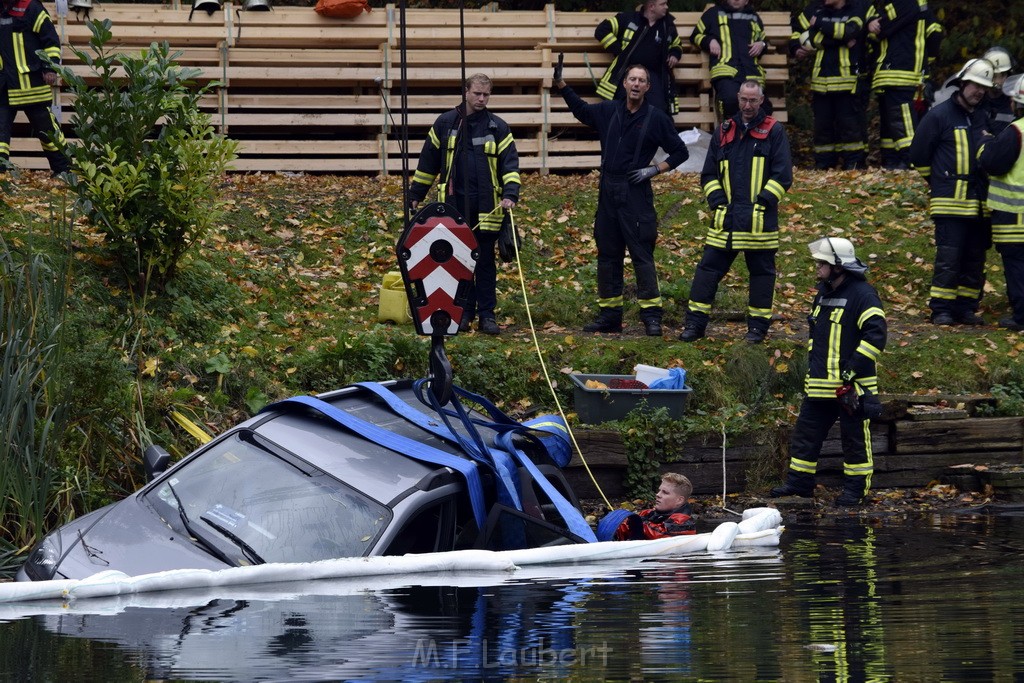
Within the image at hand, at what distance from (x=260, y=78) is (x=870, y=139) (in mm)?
9837

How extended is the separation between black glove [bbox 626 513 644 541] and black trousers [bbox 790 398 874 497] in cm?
291

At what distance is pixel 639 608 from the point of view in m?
6.24

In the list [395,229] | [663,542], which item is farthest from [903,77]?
[663,542]

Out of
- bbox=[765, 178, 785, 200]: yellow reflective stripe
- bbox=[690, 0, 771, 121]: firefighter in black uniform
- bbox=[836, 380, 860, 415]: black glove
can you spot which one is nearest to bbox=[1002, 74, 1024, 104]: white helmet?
bbox=[765, 178, 785, 200]: yellow reflective stripe

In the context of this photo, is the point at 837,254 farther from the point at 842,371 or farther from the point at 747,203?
the point at 747,203

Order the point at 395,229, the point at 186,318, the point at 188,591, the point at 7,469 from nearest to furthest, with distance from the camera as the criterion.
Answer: the point at 188,591 < the point at 7,469 < the point at 186,318 < the point at 395,229

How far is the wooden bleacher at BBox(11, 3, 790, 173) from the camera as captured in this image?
57.5ft

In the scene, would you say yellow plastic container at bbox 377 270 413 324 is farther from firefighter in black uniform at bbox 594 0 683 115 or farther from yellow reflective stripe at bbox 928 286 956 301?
firefighter in black uniform at bbox 594 0 683 115

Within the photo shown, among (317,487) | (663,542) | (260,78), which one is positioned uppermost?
(260,78)

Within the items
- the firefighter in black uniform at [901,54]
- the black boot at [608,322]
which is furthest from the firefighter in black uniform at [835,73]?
the black boot at [608,322]

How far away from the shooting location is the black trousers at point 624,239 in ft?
41.0

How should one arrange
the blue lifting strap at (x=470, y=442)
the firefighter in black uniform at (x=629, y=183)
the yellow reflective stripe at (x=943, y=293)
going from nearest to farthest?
the blue lifting strap at (x=470, y=442) → the firefighter in black uniform at (x=629, y=183) → the yellow reflective stripe at (x=943, y=293)

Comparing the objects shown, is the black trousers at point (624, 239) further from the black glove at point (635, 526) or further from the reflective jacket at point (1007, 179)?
the black glove at point (635, 526)

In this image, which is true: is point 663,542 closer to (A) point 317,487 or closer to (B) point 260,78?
(A) point 317,487
